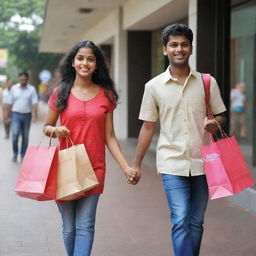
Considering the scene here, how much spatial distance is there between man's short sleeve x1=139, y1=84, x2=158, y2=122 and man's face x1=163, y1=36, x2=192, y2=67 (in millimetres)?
277

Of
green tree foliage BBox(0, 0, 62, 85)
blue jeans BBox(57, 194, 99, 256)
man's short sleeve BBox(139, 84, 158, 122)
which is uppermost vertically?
green tree foliage BBox(0, 0, 62, 85)

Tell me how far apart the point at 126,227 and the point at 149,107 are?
8.23 ft

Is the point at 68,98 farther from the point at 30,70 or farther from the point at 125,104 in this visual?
the point at 30,70

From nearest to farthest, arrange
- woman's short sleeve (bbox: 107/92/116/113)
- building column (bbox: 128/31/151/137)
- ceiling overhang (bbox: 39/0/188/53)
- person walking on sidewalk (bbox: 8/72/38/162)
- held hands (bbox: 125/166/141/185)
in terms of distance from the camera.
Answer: woman's short sleeve (bbox: 107/92/116/113), held hands (bbox: 125/166/141/185), person walking on sidewalk (bbox: 8/72/38/162), ceiling overhang (bbox: 39/0/188/53), building column (bbox: 128/31/151/137)

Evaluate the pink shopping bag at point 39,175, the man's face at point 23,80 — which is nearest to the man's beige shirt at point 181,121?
the pink shopping bag at point 39,175

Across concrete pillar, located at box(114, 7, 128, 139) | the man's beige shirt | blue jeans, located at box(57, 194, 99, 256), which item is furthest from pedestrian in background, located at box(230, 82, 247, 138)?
blue jeans, located at box(57, 194, 99, 256)

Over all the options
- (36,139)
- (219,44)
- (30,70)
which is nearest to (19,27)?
(30,70)

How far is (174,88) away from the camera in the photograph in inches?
183

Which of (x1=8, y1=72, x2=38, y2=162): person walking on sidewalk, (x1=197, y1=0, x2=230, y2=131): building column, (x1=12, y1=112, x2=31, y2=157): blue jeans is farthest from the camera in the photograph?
(x1=12, y1=112, x2=31, y2=157): blue jeans

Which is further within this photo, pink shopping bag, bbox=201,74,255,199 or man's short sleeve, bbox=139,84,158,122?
man's short sleeve, bbox=139,84,158,122

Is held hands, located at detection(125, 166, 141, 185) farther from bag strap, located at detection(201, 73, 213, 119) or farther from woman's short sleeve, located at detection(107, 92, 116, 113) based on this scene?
bag strap, located at detection(201, 73, 213, 119)

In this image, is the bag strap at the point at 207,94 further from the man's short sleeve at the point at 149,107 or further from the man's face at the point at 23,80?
the man's face at the point at 23,80

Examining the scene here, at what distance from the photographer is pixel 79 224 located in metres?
4.57

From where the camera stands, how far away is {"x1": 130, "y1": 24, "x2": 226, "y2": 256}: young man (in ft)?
15.1
